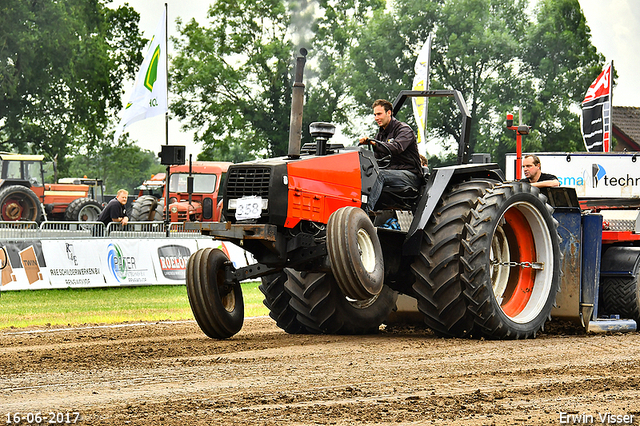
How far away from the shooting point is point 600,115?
2414cm

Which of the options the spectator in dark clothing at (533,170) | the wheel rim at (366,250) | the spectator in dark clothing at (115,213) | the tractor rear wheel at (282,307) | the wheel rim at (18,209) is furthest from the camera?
the wheel rim at (18,209)

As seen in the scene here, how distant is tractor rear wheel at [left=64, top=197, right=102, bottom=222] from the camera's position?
30062 millimetres

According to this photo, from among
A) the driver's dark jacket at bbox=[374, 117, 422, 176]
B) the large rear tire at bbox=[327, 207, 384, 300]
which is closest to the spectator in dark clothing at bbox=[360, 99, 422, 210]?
the driver's dark jacket at bbox=[374, 117, 422, 176]

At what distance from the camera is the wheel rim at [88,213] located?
30.4 meters

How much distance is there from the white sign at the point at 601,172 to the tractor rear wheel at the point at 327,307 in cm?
1131

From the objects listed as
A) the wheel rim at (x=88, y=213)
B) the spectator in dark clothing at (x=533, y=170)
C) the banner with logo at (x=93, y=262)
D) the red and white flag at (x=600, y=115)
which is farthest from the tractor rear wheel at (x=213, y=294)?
the wheel rim at (x=88, y=213)

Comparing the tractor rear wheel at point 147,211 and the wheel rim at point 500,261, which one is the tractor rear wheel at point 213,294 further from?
the tractor rear wheel at point 147,211

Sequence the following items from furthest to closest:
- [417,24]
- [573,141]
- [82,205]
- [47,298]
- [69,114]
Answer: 1. [417,24]
2. [573,141]
3. [69,114]
4. [82,205]
5. [47,298]

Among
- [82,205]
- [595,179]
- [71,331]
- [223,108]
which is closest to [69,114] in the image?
[223,108]

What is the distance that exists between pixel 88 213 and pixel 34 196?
302 centimetres

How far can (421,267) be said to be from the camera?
785 cm

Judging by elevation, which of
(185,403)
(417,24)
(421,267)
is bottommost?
(185,403)

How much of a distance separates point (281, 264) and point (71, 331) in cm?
388

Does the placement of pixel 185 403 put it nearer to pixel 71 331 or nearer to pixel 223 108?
pixel 71 331
